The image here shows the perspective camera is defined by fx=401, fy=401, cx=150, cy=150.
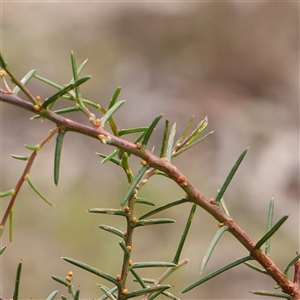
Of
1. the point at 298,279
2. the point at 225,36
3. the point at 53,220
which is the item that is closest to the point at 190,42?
the point at 225,36

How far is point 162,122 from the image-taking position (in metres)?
1.47

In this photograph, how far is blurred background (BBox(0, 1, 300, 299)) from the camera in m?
1.27

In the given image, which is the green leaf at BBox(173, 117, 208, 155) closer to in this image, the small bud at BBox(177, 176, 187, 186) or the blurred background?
the small bud at BBox(177, 176, 187, 186)

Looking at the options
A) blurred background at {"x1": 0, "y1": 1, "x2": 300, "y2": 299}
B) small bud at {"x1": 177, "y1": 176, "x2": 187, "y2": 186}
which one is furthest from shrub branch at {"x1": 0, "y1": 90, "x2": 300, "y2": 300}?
blurred background at {"x1": 0, "y1": 1, "x2": 300, "y2": 299}

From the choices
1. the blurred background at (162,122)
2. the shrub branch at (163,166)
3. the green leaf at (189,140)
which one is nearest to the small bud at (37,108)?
the shrub branch at (163,166)

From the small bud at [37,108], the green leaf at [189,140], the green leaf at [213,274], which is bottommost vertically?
the green leaf at [213,274]

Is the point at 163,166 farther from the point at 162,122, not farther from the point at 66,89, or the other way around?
the point at 162,122

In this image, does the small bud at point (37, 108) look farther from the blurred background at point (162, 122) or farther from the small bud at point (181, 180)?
the blurred background at point (162, 122)

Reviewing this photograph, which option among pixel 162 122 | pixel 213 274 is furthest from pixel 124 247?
pixel 162 122

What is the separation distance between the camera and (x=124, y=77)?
1733 mm

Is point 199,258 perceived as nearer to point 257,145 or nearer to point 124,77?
point 257,145

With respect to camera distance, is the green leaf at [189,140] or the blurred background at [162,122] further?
the blurred background at [162,122]

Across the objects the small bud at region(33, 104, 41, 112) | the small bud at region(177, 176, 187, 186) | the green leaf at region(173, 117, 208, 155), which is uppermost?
the green leaf at region(173, 117, 208, 155)

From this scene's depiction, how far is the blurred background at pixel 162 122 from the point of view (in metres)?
1.27
